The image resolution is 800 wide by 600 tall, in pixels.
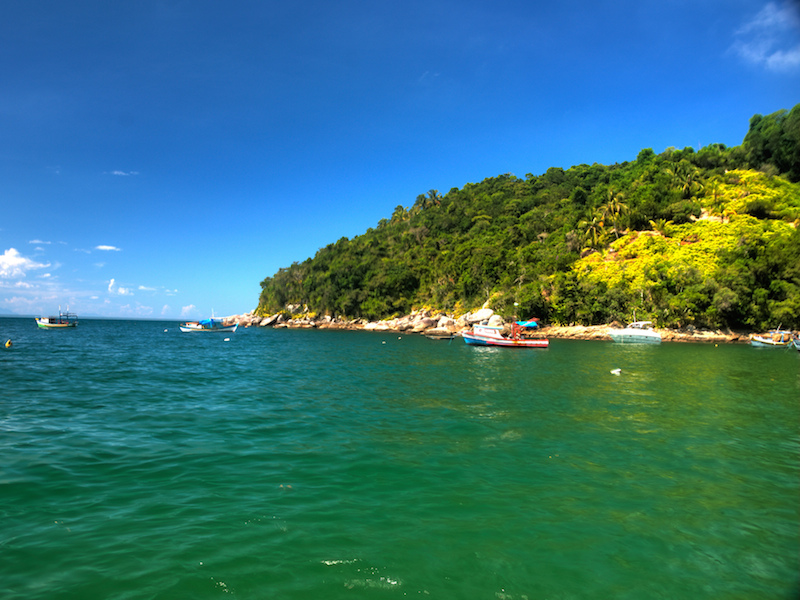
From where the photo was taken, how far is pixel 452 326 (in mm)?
88250

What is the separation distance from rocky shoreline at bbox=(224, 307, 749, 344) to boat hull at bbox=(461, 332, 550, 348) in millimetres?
17991

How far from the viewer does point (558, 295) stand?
75.2 meters

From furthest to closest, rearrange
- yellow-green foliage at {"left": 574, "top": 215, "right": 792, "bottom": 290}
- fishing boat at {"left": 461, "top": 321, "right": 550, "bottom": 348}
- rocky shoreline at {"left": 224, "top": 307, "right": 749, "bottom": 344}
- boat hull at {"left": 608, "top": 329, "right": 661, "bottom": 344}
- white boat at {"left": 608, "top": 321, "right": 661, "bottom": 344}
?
yellow-green foliage at {"left": 574, "top": 215, "right": 792, "bottom": 290}
rocky shoreline at {"left": 224, "top": 307, "right": 749, "bottom": 344}
white boat at {"left": 608, "top": 321, "right": 661, "bottom": 344}
boat hull at {"left": 608, "top": 329, "right": 661, "bottom": 344}
fishing boat at {"left": 461, "top": 321, "right": 550, "bottom": 348}

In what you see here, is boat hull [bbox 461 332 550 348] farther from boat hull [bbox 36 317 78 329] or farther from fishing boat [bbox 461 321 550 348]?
boat hull [bbox 36 317 78 329]

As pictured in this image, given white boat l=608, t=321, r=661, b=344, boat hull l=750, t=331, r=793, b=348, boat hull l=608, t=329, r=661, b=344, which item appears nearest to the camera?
boat hull l=750, t=331, r=793, b=348

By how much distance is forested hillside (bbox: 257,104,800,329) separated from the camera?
61188 mm

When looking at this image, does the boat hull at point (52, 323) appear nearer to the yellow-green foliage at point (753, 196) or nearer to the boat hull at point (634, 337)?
the boat hull at point (634, 337)

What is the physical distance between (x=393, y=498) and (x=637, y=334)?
6460cm

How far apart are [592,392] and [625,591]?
52.4 ft

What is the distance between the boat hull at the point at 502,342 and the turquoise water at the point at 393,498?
3315 cm

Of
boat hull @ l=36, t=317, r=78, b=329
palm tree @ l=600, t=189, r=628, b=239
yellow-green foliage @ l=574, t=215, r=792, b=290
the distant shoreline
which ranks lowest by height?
the distant shoreline

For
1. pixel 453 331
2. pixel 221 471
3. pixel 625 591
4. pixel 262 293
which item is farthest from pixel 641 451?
pixel 262 293

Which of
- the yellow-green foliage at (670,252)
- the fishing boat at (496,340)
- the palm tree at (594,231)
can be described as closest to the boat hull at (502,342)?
the fishing boat at (496,340)

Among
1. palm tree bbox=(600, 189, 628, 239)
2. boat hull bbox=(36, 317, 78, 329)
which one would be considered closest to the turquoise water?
palm tree bbox=(600, 189, 628, 239)
